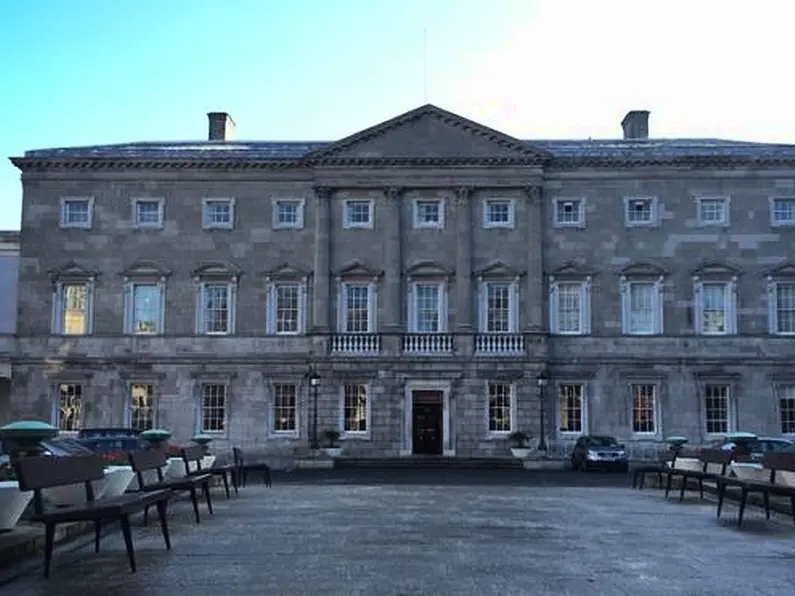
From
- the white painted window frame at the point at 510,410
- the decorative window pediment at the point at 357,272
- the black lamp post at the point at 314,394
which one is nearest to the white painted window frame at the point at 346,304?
the decorative window pediment at the point at 357,272

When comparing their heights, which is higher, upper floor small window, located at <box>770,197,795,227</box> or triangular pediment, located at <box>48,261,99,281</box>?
upper floor small window, located at <box>770,197,795,227</box>

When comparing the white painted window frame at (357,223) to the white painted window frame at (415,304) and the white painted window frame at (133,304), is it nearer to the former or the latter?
the white painted window frame at (415,304)

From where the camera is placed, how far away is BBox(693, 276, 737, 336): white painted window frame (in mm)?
42281

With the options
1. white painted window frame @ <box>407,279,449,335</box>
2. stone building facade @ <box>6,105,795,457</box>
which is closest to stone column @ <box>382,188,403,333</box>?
stone building facade @ <box>6,105,795,457</box>

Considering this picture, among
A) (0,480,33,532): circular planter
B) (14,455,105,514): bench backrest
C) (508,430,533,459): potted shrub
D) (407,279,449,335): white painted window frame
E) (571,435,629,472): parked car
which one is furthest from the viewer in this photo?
(407,279,449,335): white painted window frame

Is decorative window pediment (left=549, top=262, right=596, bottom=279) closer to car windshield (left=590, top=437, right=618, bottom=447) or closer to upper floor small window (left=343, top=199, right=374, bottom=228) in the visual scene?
car windshield (left=590, top=437, right=618, bottom=447)

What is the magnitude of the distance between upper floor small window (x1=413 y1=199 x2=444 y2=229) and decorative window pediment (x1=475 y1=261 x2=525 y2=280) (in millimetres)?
2900

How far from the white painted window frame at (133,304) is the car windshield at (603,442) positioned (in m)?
18.2

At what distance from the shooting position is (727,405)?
4194cm

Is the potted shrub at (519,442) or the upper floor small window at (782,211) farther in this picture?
the upper floor small window at (782,211)

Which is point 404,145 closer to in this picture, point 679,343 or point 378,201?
point 378,201

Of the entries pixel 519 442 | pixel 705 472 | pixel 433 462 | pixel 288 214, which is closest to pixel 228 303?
pixel 288 214

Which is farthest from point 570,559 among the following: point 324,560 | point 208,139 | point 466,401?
point 208,139

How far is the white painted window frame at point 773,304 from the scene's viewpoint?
42.2 meters
